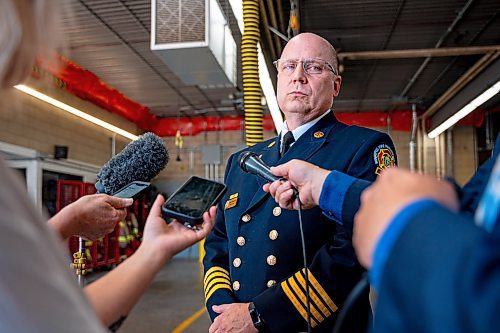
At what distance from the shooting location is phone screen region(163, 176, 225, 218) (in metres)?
1.19

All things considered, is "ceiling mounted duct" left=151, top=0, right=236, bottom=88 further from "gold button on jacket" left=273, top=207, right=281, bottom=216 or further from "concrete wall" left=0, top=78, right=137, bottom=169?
"gold button on jacket" left=273, top=207, right=281, bottom=216

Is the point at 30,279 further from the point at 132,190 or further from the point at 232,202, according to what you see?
the point at 232,202

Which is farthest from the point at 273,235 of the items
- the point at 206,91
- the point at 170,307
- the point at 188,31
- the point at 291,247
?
the point at 206,91

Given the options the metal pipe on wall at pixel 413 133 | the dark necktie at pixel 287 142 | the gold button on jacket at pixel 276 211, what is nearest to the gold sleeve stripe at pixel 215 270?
the gold button on jacket at pixel 276 211

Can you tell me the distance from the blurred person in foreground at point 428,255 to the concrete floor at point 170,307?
593 cm

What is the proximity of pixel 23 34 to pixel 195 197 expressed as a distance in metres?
0.61

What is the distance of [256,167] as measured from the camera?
5.17 feet

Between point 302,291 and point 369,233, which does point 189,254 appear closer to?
point 302,291

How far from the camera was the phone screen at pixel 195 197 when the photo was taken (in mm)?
1194

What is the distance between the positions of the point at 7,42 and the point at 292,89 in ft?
4.58

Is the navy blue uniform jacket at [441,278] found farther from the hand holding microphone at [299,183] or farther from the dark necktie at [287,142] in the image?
the dark necktie at [287,142]

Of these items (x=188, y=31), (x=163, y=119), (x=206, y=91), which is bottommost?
(x=188, y=31)

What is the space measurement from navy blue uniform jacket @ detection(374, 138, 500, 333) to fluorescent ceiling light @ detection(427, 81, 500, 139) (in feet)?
28.4

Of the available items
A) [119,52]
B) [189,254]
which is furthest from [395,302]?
[189,254]
